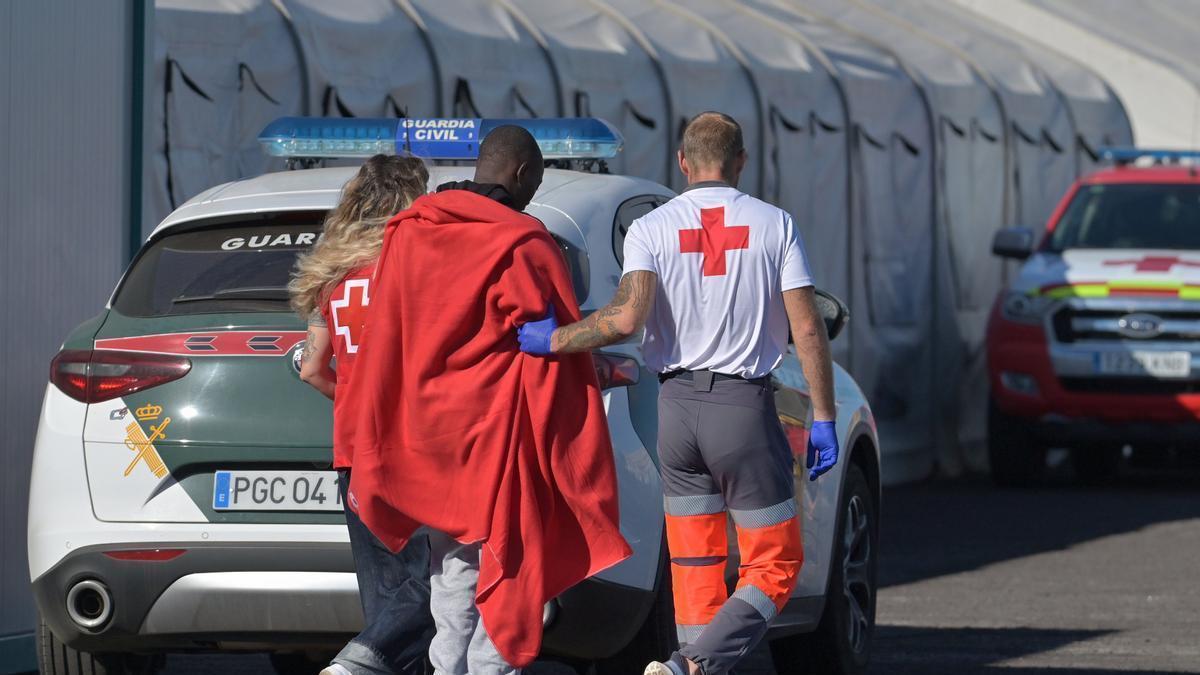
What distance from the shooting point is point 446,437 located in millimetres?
5453

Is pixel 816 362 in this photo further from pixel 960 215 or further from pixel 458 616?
pixel 960 215

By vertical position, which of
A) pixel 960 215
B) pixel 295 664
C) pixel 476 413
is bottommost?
pixel 960 215

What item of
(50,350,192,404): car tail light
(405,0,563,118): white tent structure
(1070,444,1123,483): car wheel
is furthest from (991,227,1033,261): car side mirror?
(50,350,192,404): car tail light

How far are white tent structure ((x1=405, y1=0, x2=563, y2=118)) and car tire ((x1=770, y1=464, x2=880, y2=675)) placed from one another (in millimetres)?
5193

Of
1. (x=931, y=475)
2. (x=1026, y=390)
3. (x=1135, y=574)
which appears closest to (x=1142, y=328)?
(x=1026, y=390)

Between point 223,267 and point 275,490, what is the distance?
731 mm

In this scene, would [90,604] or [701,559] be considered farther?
[90,604]

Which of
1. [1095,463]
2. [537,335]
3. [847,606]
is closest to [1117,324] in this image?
[1095,463]

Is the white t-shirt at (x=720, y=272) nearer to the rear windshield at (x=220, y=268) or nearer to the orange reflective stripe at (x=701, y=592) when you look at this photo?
the orange reflective stripe at (x=701, y=592)

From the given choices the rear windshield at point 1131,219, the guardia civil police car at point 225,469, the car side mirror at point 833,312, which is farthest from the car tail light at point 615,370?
the rear windshield at point 1131,219

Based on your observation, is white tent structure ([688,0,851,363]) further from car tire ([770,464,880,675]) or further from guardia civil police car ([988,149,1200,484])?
car tire ([770,464,880,675])

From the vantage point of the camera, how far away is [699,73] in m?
14.9

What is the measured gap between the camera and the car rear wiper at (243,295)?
21.3 ft

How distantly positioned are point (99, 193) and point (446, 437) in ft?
10.9
